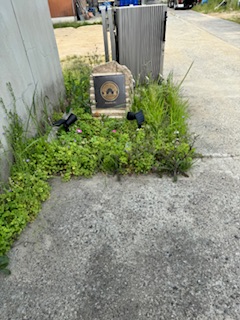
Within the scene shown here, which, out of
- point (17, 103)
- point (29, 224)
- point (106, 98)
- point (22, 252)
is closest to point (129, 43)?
point (106, 98)

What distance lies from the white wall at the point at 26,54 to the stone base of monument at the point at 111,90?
64cm

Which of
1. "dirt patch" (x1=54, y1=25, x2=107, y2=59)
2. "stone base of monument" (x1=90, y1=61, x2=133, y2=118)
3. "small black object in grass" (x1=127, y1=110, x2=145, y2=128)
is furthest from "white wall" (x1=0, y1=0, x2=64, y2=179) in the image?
"dirt patch" (x1=54, y1=25, x2=107, y2=59)

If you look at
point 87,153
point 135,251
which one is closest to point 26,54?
point 87,153

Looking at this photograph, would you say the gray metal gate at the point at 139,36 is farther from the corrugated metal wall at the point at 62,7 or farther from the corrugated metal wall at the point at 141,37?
the corrugated metal wall at the point at 62,7

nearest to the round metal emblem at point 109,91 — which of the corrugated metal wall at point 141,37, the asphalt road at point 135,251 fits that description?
the corrugated metal wall at point 141,37

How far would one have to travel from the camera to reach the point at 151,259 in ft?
5.66

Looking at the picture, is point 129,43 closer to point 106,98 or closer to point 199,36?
point 106,98

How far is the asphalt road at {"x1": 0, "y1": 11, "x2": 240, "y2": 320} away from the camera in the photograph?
1477mm

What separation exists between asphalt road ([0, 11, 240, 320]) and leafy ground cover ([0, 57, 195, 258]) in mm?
114

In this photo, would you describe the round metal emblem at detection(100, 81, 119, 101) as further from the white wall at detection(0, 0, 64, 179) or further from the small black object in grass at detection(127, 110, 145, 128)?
the white wall at detection(0, 0, 64, 179)

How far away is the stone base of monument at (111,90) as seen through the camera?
3254mm

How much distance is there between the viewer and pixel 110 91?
3.30 metres

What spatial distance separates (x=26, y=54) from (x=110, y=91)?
3.66 feet

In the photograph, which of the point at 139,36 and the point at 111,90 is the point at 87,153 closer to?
the point at 111,90
